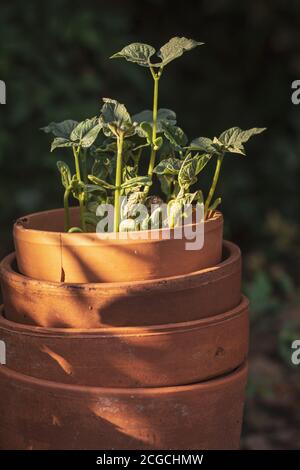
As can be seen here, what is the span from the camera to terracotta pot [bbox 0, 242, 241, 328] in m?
1.45

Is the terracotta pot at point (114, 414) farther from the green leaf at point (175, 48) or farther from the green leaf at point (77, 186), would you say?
the green leaf at point (175, 48)

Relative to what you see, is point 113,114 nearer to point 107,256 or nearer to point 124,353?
point 107,256

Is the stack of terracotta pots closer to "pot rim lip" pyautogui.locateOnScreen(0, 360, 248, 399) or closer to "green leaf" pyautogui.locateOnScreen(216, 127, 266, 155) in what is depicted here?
"pot rim lip" pyautogui.locateOnScreen(0, 360, 248, 399)

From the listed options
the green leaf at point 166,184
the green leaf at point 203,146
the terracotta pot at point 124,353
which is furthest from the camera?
the green leaf at point 166,184

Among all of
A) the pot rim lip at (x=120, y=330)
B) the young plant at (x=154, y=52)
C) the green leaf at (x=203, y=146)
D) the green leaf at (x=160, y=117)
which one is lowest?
the pot rim lip at (x=120, y=330)

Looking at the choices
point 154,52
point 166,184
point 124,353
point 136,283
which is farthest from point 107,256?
point 154,52

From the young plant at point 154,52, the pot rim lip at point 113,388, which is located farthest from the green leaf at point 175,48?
the pot rim lip at point 113,388

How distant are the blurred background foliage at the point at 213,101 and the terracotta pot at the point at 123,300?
118cm

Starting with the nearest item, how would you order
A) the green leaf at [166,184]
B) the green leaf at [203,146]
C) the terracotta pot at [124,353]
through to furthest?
1. the terracotta pot at [124,353]
2. the green leaf at [203,146]
3. the green leaf at [166,184]

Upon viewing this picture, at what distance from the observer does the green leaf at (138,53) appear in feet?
5.05

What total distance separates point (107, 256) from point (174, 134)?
29 centimetres

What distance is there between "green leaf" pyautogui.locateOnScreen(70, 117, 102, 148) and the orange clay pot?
176mm

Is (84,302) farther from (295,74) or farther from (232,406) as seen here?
(295,74)
